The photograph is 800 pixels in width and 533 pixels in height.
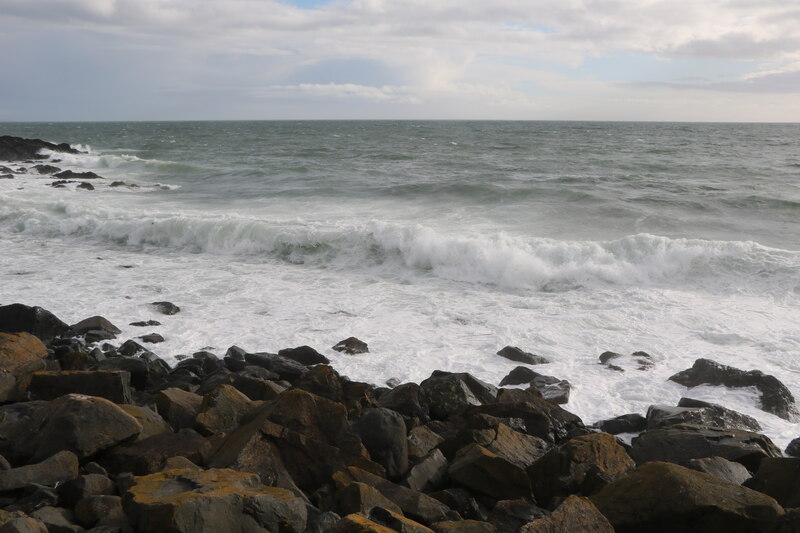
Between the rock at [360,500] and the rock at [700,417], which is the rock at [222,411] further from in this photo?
the rock at [700,417]

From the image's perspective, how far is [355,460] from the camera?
4836 mm

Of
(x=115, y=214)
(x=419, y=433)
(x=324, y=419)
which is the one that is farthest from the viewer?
(x=115, y=214)

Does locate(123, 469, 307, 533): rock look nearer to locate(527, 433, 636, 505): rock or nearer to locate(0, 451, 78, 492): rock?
locate(0, 451, 78, 492): rock

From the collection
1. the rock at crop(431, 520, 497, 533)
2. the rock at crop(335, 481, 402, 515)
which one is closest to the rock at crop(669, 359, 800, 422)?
the rock at crop(431, 520, 497, 533)

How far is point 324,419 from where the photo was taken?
507 cm

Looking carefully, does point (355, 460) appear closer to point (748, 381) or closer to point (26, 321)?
point (748, 381)

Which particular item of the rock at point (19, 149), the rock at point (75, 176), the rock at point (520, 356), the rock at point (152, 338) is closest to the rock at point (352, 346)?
the rock at point (520, 356)

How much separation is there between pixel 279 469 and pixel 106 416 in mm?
1360

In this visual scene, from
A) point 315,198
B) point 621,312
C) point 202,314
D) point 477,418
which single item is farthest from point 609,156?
point 477,418

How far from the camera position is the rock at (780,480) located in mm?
4543

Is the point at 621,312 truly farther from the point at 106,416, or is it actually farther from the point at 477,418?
the point at 106,416

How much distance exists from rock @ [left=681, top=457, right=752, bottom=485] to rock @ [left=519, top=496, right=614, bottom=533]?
1.39 metres

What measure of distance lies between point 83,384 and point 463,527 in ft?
12.4

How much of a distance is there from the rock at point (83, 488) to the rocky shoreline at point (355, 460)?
0.01 m
